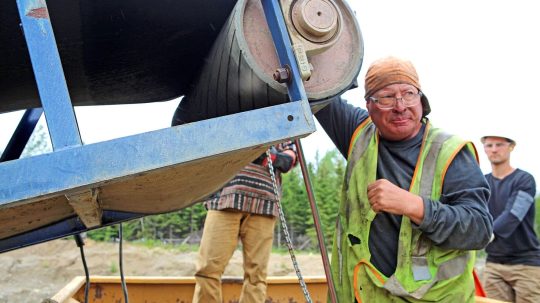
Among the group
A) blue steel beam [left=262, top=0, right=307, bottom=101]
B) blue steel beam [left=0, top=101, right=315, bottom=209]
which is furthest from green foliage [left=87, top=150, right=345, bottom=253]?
blue steel beam [left=0, top=101, right=315, bottom=209]

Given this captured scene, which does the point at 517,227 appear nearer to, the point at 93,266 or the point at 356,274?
the point at 356,274

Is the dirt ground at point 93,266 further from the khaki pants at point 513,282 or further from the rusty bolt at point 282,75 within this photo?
the rusty bolt at point 282,75

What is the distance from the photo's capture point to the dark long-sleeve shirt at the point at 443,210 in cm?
193

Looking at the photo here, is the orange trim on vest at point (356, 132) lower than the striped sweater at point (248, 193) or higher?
higher

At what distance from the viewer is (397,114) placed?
2109 mm

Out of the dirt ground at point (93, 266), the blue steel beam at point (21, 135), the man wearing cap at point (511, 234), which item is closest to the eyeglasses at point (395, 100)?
the blue steel beam at point (21, 135)

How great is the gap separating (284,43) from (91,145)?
1.95 feet

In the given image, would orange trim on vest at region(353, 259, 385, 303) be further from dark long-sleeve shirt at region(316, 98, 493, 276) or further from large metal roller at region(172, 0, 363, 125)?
large metal roller at region(172, 0, 363, 125)

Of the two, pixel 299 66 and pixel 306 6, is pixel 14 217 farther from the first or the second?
pixel 306 6

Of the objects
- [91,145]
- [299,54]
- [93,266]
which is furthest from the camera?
[93,266]

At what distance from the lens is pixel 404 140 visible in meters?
2.21

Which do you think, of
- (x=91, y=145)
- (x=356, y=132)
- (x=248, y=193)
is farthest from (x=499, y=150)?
(x=91, y=145)

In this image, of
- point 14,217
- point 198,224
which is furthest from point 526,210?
point 198,224

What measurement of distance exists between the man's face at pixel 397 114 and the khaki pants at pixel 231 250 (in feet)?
5.03
